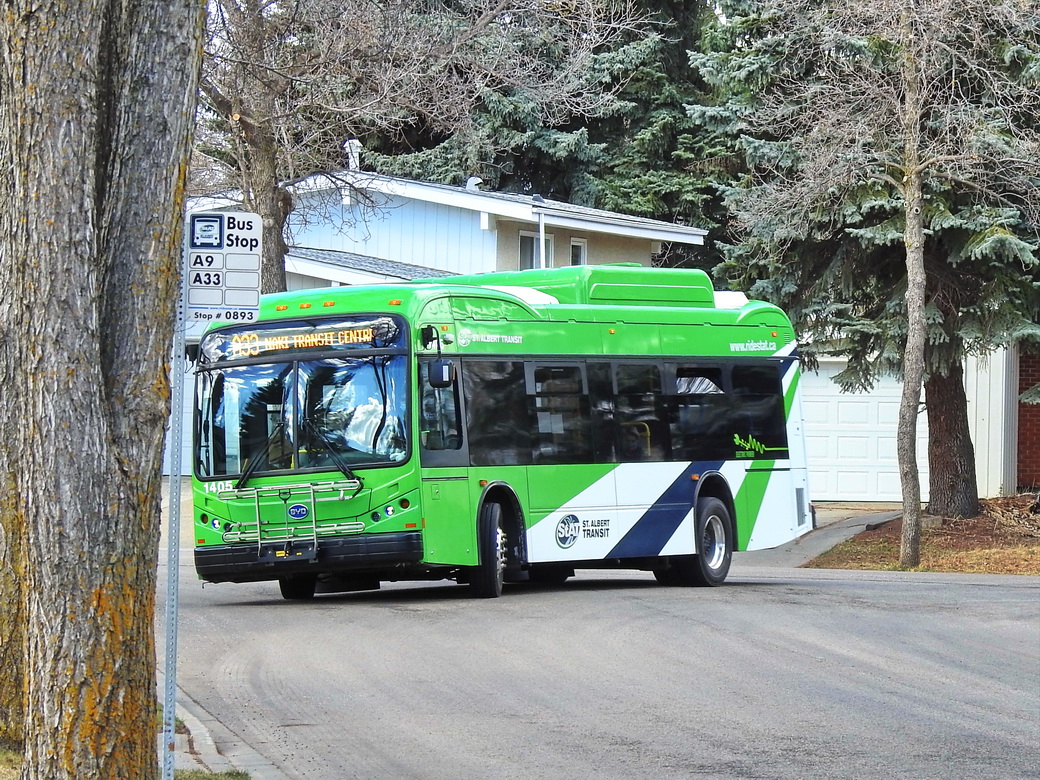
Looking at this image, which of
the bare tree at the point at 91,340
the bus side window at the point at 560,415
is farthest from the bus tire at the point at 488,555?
the bare tree at the point at 91,340

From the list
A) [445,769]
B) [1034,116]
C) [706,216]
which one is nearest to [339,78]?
[1034,116]

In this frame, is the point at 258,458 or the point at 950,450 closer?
the point at 258,458

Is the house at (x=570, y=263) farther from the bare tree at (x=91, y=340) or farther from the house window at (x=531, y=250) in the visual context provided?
the bare tree at (x=91, y=340)

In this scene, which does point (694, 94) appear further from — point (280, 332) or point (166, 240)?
point (166, 240)

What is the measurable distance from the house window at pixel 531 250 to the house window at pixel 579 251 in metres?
0.94

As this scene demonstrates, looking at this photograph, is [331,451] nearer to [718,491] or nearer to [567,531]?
[567,531]

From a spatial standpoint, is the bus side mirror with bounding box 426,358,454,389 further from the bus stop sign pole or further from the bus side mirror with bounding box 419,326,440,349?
the bus stop sign pole

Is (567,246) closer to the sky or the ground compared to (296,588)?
closer to the sky

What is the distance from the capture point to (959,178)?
21.2 metres

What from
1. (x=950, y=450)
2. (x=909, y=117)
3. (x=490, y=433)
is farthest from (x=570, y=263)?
(x=490, y=433)

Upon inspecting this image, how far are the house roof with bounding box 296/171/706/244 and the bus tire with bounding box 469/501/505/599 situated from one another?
1314 centimetres

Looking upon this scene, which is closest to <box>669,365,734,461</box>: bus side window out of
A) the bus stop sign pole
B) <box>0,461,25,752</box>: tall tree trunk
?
the bus stop sign pole

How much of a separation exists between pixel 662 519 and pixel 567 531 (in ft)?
4.52

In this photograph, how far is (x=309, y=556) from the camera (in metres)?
15.3
